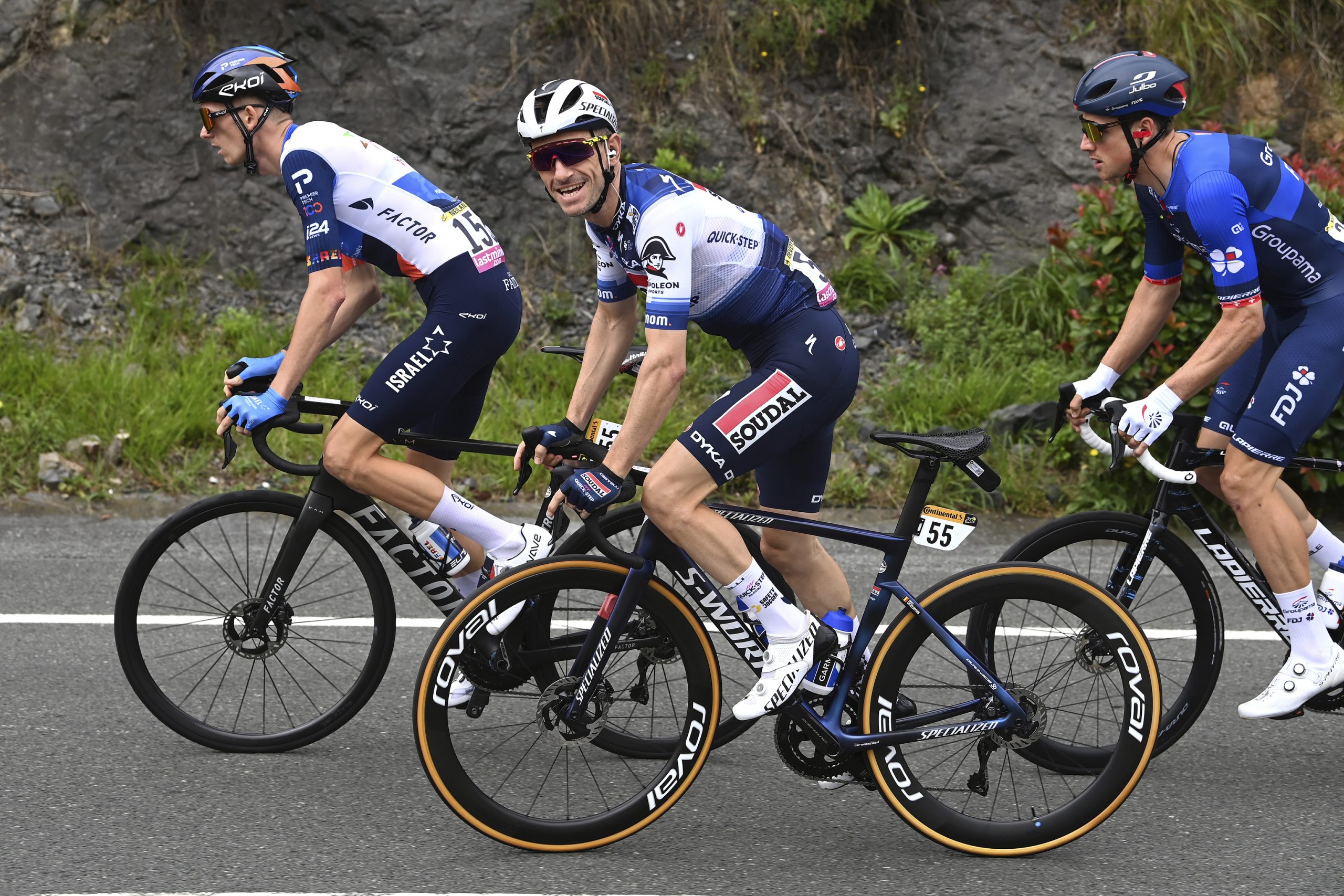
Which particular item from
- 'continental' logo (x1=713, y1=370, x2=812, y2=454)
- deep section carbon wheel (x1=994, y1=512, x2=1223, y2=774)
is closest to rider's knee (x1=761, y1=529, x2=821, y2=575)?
'continental' logo (x1=713, y1=370, x2=812, y2=454)

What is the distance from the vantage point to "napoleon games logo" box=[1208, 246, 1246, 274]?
4.12 m

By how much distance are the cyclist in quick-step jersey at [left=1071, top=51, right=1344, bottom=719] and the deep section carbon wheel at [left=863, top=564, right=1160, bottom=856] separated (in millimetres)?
662

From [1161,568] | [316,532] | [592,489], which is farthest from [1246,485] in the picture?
[316,532]

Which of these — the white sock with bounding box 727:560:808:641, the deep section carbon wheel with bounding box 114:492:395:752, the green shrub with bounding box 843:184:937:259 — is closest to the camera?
the white sock with bounding box 727:560:808:641

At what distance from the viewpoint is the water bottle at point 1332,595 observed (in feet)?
14.2

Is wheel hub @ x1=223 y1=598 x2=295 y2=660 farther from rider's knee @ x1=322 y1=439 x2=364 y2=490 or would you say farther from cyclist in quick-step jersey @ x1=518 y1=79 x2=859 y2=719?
cyclist in quick-step jersey @ x1=518 y1=79 x2=859 y2=719

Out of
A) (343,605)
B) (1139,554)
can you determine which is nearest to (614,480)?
(1139,554)

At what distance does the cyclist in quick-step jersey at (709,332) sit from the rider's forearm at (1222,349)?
3.30 feet

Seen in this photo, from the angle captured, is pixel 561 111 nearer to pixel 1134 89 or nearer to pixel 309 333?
pixel 309 333

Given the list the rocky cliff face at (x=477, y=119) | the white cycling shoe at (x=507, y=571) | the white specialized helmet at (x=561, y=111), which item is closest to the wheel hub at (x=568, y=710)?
the white cycling shoe at (x=507, y=571)

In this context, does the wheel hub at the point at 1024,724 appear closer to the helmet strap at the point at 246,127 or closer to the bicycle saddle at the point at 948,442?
the bicycle saddle at the point at 948,442

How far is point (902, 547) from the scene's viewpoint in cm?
382

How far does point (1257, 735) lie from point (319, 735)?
3.26 m

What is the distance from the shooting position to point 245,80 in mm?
4520
